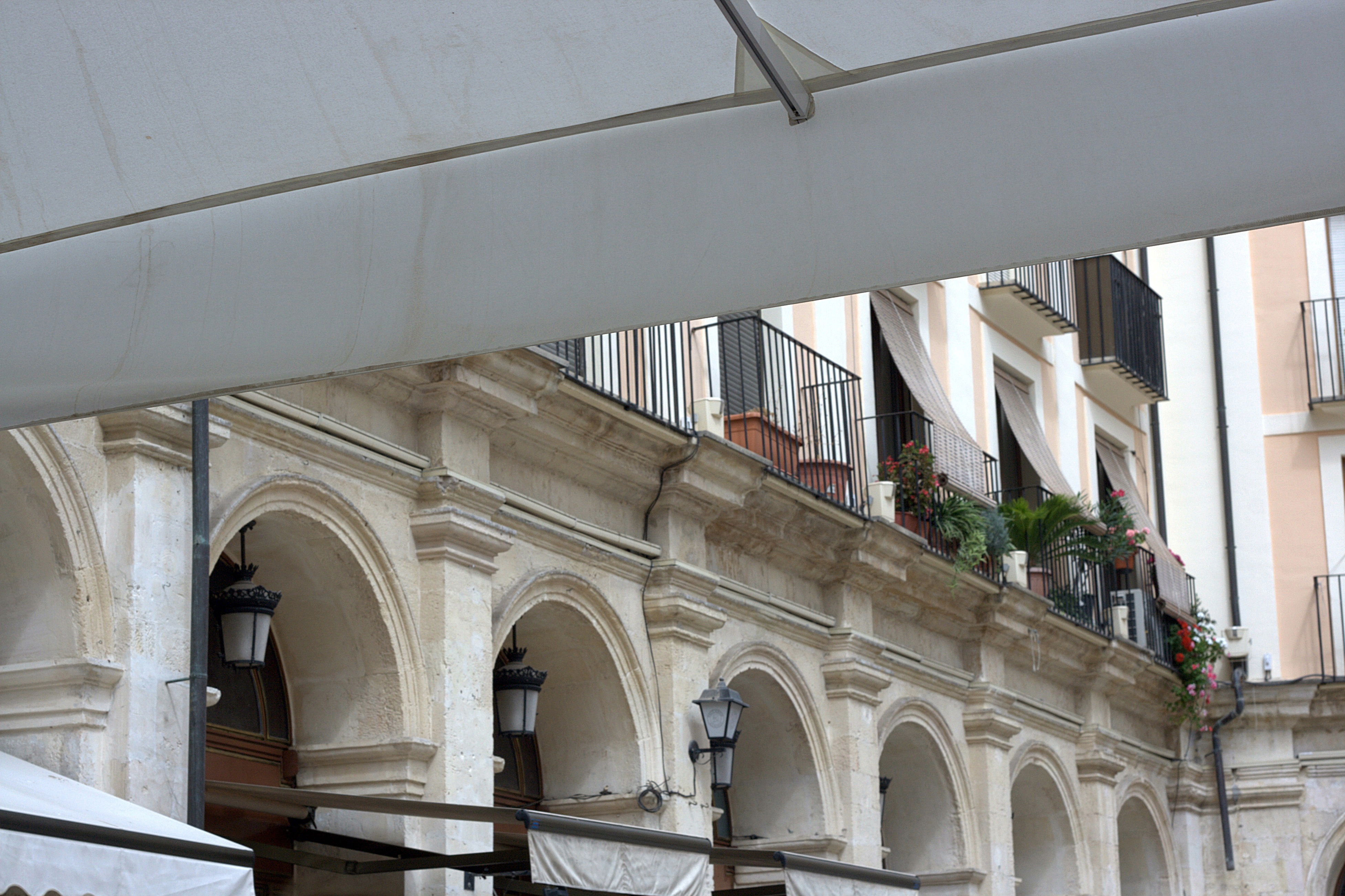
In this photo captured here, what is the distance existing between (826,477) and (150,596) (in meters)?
6.57

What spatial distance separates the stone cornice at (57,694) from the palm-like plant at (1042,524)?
410 inches

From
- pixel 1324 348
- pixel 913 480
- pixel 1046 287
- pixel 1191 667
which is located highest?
pixel 1324 348

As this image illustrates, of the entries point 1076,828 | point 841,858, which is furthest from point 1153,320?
point 841,858

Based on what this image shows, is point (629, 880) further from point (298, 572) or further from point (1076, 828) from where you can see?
point (1076, 828)

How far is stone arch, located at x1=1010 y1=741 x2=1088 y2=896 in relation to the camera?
1627cm

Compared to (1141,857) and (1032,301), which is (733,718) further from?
(1141,857)

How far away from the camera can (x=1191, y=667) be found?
19453 millimetres

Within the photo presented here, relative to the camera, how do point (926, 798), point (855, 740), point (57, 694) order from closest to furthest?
point (57, 694)
point (855, 740)
point (926, 798)

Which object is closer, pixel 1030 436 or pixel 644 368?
pixel 644 368

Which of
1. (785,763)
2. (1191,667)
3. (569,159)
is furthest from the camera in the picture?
(1191,667)

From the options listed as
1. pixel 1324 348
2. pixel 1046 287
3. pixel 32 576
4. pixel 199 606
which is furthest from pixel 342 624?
pixel 1324 348

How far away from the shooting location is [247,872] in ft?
18.5

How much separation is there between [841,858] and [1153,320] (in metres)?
11.1

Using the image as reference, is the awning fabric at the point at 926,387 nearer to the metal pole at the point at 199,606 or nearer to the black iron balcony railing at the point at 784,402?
the black iron balcony railing at the point at 784,402
